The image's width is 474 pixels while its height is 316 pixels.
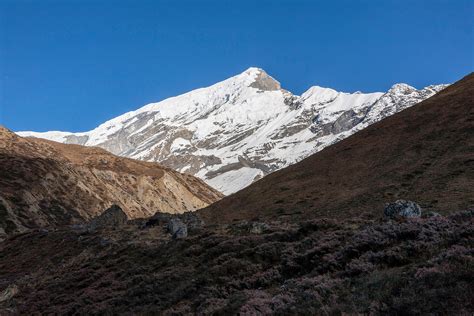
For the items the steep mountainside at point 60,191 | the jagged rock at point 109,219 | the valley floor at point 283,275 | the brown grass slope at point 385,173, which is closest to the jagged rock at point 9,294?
the valley floor at point 283,275

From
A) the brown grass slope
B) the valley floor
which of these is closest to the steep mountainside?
the brown grass slope

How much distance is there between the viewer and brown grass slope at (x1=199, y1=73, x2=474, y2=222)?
4406cm

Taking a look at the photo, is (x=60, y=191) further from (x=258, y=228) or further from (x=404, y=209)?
(x=404, y=209)

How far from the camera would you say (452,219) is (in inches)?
704

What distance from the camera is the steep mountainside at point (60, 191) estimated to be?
112m

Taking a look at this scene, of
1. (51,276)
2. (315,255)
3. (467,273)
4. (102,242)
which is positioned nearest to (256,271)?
(315,255)

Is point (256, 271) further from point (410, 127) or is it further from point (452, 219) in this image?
point (410, 127)

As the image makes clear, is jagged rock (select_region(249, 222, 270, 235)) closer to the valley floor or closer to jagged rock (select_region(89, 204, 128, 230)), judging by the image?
the valley floor

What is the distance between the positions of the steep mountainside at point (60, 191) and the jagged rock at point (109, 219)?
30.2m

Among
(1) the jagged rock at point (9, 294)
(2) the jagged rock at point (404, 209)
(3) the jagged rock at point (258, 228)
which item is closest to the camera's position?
(3) the jagged rock at point (258, 228)

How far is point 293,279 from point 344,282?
9.26 ft

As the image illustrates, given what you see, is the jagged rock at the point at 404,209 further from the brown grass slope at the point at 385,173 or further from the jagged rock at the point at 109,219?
the jagged rock at the point at 109,219

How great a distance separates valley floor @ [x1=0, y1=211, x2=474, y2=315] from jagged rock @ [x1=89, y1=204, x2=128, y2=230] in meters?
27.4

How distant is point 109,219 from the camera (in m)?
63.9
